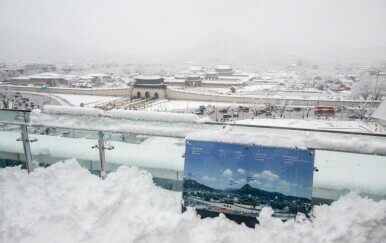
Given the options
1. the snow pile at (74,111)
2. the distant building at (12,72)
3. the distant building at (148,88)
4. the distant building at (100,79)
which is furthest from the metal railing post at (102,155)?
the distant building at (12,72)

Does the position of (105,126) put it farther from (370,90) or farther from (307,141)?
(370,90)

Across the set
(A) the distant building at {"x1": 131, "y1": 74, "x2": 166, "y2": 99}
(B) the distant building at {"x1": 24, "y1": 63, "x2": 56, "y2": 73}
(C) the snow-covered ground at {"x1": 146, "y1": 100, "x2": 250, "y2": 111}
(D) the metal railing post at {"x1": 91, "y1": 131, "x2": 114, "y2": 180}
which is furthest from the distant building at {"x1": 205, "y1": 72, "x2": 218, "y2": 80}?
(D) the metal railing post at {"x1": 91, "y1": 131, "x2": 114, "y2": 180}

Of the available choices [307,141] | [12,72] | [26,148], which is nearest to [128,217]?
[26,148]

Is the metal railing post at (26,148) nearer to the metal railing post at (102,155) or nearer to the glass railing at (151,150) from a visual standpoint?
the glass railing at (151,150)

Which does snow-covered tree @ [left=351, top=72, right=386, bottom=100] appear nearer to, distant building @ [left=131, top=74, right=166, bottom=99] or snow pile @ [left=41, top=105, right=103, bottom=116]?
distant building @ [left=131, top=74, right=166, bottom=99]

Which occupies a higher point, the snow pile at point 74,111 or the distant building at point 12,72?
the snow pile at point 74,111

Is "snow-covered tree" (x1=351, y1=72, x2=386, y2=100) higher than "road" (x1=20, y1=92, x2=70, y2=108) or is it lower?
higher
